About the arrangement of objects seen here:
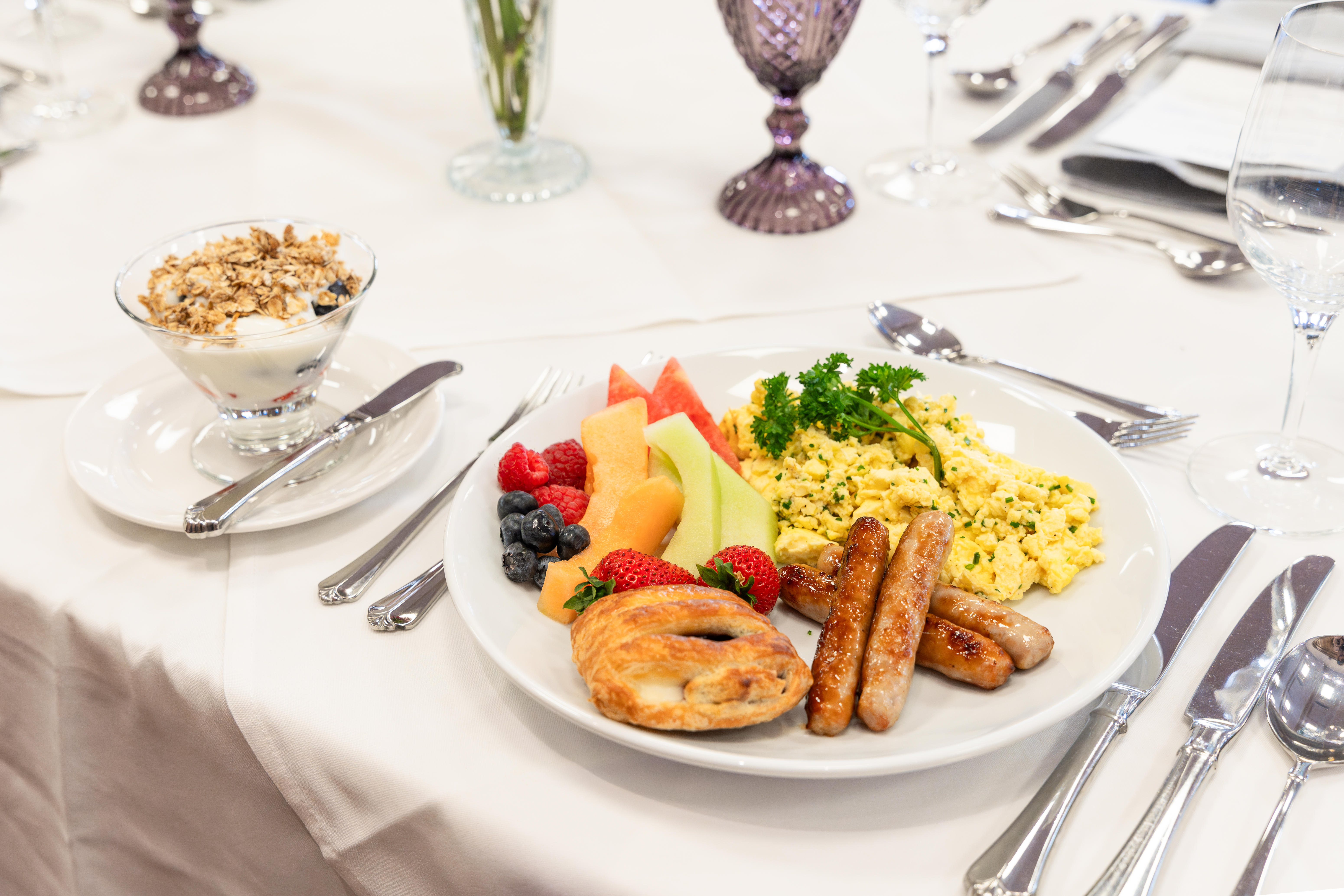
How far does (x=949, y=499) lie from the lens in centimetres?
141

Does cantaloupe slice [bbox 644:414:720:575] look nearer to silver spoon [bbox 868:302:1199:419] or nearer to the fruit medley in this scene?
the fruit medley

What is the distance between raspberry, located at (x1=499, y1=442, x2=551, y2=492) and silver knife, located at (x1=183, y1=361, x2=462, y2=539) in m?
0.29

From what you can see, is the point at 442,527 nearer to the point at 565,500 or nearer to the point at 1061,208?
the point at 565,500

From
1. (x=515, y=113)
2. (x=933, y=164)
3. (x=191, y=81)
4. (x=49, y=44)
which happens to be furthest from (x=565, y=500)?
(x=49, y=44)

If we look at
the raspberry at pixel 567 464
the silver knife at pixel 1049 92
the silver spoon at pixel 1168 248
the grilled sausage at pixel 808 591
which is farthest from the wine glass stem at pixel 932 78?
the grilled sausage at pixel 808 591

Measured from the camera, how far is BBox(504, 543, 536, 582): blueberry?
1.29 m

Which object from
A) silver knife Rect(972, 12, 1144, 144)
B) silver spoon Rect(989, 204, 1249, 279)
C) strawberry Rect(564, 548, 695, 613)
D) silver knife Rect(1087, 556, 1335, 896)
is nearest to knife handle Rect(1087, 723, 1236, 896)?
silver knife Rect(1087, 556, 1335, 896)

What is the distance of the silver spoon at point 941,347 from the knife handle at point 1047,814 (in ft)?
2.12

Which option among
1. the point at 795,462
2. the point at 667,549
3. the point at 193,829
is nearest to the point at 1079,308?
the point at 795,462

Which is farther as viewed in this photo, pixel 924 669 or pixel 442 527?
pixel 442 527

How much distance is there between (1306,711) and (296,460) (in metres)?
1.32

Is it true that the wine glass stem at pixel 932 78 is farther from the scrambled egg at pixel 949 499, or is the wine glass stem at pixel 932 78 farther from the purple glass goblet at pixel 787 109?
the scrambled egg at pixel 949 499

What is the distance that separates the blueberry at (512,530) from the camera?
1.33 m

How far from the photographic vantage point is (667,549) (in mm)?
1371
